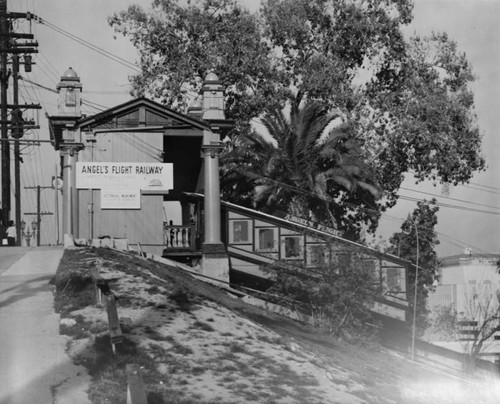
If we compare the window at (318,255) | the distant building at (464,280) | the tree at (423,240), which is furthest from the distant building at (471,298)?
the window at (318,255)

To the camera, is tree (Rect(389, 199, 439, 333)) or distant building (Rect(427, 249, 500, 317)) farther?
distant building (Rect(427, 249, 500, 317))

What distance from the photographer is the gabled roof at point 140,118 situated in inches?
1078

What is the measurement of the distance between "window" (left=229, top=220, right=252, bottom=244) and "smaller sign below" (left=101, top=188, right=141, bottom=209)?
429 centimetres

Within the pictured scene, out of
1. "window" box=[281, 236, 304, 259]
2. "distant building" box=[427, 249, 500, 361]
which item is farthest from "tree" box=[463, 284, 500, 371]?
"window" box=[281, 236, 304, 259]

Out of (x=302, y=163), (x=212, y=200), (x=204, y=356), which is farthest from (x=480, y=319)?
(x=204, y=356)

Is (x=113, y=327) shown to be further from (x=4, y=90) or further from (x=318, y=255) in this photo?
(x=4, y=90)

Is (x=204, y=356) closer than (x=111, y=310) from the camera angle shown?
No

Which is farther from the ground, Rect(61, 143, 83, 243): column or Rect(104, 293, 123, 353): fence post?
Rect(61, 143, 83, 243): column

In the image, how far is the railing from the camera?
91.8ft

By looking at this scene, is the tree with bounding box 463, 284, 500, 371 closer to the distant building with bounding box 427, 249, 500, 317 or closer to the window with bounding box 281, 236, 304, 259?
the distant building with bounding box 427, 249, 500, 317

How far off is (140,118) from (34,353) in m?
16.9

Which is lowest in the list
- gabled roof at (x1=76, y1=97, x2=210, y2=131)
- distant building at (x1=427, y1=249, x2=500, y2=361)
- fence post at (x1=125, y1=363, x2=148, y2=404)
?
distant building at (x1=427, y1=249, x2=500, y2=361)

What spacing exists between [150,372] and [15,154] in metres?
39.7

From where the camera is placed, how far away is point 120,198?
2711cm
